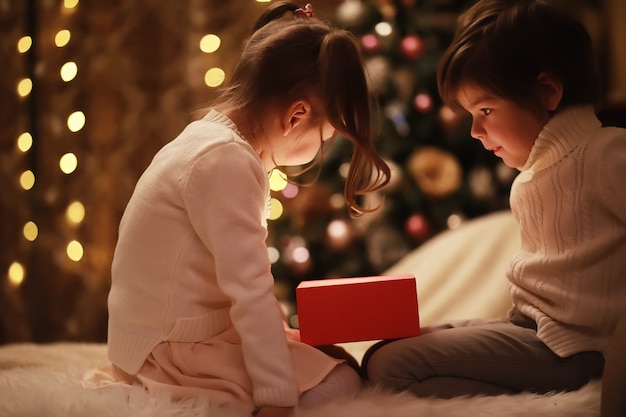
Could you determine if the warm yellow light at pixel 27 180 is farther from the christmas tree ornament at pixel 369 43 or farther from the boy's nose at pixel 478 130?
the boy's nose at pixel 478 130

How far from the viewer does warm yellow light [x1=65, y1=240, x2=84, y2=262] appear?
238 cm

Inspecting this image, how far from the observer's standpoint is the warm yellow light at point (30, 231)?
7.52ft

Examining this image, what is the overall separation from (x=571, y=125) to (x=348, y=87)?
1.30 ft

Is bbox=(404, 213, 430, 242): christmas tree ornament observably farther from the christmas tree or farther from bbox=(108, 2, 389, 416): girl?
bbox=(108, 2, 389, 416): girl

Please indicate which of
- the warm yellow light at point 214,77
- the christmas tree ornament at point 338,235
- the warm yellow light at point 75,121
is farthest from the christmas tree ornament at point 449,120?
the warm yellow light at point 75,121

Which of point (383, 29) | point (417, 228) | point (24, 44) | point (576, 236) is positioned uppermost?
point (24, 44)

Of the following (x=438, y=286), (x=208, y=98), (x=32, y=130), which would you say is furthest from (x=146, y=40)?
(x=438, y=286)

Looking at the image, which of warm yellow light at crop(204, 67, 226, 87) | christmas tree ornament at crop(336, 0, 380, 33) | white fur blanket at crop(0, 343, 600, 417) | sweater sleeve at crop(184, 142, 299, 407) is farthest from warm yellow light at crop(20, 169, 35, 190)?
sweater sleeve at crop(184, 142, 299, 407)

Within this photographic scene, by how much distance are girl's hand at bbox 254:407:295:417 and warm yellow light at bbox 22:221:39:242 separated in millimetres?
1586

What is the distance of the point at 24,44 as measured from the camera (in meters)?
2.23

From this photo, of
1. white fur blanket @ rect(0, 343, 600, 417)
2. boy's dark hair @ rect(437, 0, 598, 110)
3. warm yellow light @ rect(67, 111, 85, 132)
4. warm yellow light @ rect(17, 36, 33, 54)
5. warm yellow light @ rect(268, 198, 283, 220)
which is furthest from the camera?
warm yellow light @ rect(268, 198, 283, 220)

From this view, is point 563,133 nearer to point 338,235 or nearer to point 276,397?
point 276,397

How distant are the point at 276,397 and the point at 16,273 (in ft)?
5.25

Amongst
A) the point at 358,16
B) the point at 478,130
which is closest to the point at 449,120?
the point at 358,16
